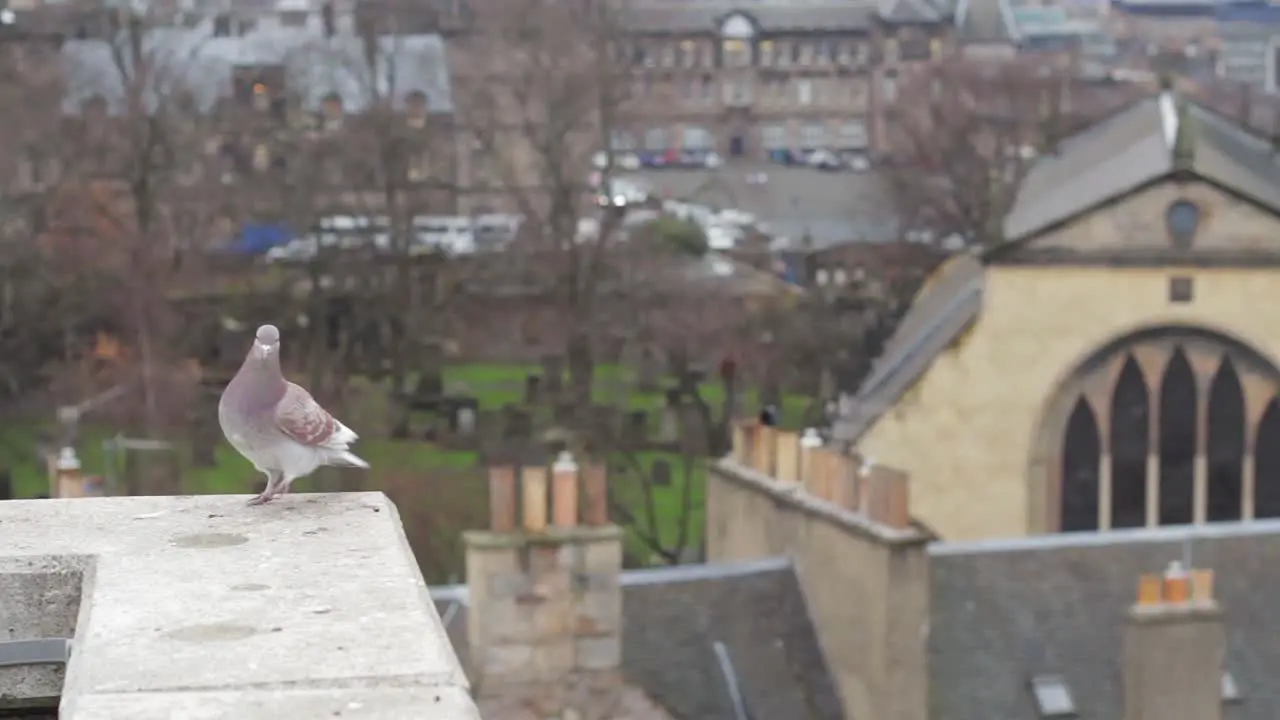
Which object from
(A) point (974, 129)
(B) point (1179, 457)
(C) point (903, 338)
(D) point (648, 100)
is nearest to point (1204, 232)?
(B) point (1179, 457)

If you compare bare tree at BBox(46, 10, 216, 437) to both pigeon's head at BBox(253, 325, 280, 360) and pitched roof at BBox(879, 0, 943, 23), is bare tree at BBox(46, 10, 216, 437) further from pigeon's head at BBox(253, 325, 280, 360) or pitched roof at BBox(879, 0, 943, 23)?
pitched roof at BBox(879, 0, 943, 23)

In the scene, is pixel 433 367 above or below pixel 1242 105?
below

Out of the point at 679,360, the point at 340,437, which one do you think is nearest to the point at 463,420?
the point at 679,360

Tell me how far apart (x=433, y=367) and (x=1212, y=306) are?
18.7 metres

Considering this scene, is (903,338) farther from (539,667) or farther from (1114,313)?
(539,667)

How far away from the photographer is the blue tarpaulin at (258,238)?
3880 centimetres

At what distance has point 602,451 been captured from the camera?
95.2ft

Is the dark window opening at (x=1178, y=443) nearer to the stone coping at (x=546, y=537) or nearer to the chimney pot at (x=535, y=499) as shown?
the stone coping at (x=546, y=537)

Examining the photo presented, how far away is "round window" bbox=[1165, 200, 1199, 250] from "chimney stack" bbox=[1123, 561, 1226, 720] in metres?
9.64

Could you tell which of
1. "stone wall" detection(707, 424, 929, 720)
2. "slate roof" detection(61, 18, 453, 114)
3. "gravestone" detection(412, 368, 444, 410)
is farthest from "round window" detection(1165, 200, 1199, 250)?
"slate roof" detection(61, 18, 453, 114)

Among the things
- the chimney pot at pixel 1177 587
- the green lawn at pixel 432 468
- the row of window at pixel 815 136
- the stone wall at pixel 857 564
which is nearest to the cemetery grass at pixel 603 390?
the green lawn at pixel 432 468

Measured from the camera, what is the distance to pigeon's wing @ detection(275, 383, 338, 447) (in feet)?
15.1

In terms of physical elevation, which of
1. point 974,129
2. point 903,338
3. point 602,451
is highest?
point 974,129

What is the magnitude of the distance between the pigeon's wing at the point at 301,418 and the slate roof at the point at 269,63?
30.4 meters
